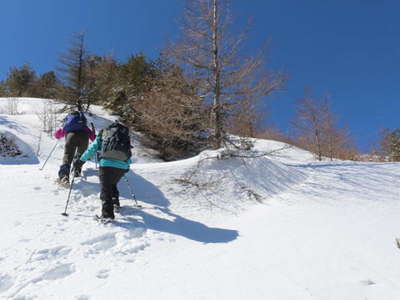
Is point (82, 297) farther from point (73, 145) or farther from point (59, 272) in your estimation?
point (73, 145)

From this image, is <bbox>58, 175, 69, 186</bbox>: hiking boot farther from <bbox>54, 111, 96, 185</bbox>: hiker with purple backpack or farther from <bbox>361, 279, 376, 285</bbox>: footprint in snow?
<bbox>361, 279, 376, 285</bbox>: footprint in snow

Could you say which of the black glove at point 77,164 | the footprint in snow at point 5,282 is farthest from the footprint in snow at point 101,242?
the black glove at point 77,164

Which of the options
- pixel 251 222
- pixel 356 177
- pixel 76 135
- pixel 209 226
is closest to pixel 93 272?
pixel 209 226

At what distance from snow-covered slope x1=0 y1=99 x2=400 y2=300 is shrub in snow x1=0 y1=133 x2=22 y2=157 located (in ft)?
13.3

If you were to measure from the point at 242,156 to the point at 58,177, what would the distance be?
Answer: 4848mm

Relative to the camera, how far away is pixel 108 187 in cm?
386

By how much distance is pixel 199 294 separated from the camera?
229 centimetres

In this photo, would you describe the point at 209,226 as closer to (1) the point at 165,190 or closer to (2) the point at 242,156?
(1) the point at 165,190

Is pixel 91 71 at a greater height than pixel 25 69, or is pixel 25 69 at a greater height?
pixel 25 69

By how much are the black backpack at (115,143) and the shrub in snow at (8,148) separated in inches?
278

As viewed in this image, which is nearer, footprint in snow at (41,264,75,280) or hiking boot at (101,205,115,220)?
footprint in snow at (41,264,75,280)

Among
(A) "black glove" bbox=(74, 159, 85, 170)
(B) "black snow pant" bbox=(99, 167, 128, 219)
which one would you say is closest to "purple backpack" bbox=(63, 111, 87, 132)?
(A) "black glove" bbox=(74, 159, 85, 170)

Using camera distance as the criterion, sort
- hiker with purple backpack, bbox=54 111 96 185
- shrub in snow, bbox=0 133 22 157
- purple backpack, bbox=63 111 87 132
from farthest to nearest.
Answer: shrub in snow, bbox=0 133 22 157 → purple backpack, bbox=63 111 87 132 → hiker with purple backpack, bbox=54 111 96 185

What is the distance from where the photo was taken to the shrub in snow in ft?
28.6
